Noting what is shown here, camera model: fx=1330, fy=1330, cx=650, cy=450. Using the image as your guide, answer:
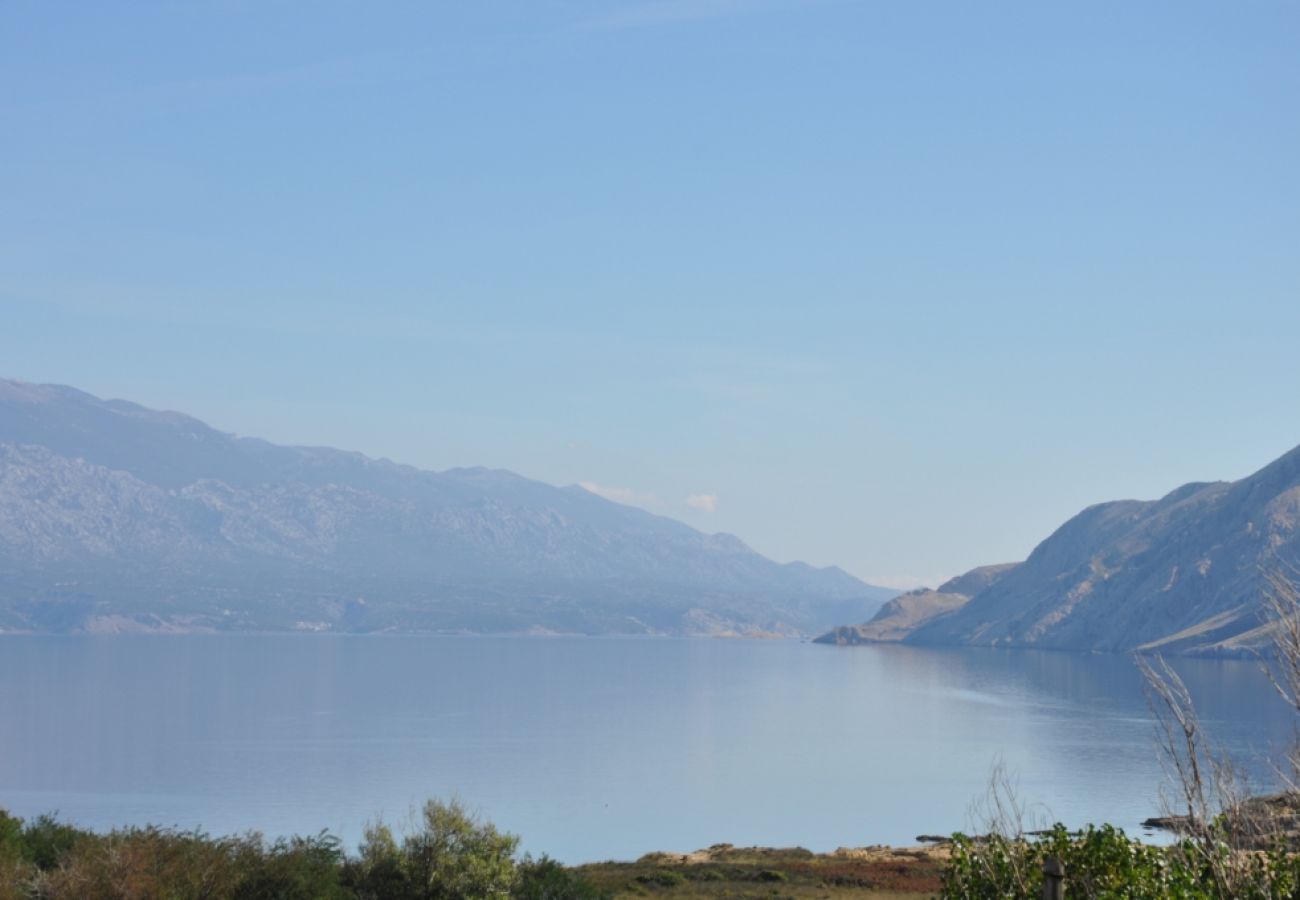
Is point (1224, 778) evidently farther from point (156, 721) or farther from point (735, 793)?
point (156, 721)

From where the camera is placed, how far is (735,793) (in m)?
114

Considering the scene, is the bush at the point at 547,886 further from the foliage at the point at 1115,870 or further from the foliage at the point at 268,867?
the foliage at the point at 1115,870

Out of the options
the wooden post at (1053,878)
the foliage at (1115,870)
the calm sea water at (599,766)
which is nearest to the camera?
the wooden post at (1053,878)

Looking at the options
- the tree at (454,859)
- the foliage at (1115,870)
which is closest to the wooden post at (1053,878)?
the foliage at (1115,870)

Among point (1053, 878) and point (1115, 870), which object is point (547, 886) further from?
point (1053, 878)

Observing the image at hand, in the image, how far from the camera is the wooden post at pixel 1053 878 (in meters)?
16.7

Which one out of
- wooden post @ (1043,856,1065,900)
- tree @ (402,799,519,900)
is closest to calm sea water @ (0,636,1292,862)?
tree @ (402,799,519,900)

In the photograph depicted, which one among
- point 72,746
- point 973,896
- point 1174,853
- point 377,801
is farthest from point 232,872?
point 72,746

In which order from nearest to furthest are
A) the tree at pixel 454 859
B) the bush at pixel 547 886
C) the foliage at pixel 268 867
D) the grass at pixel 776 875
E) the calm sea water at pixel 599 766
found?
the foliage at pixel 268 867 → the tree at pixel 454 859 → the bush at pixel 547 886 → the grass at pixel 776 875 → the calm sea water at pixel 599 766

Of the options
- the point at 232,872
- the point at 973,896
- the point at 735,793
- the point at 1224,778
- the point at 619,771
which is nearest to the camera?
the point at 1224,778

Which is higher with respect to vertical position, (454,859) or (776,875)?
(454,859)

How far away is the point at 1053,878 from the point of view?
660 inches

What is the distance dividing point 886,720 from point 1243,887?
551ft

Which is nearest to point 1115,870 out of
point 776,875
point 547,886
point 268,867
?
point 268,867
